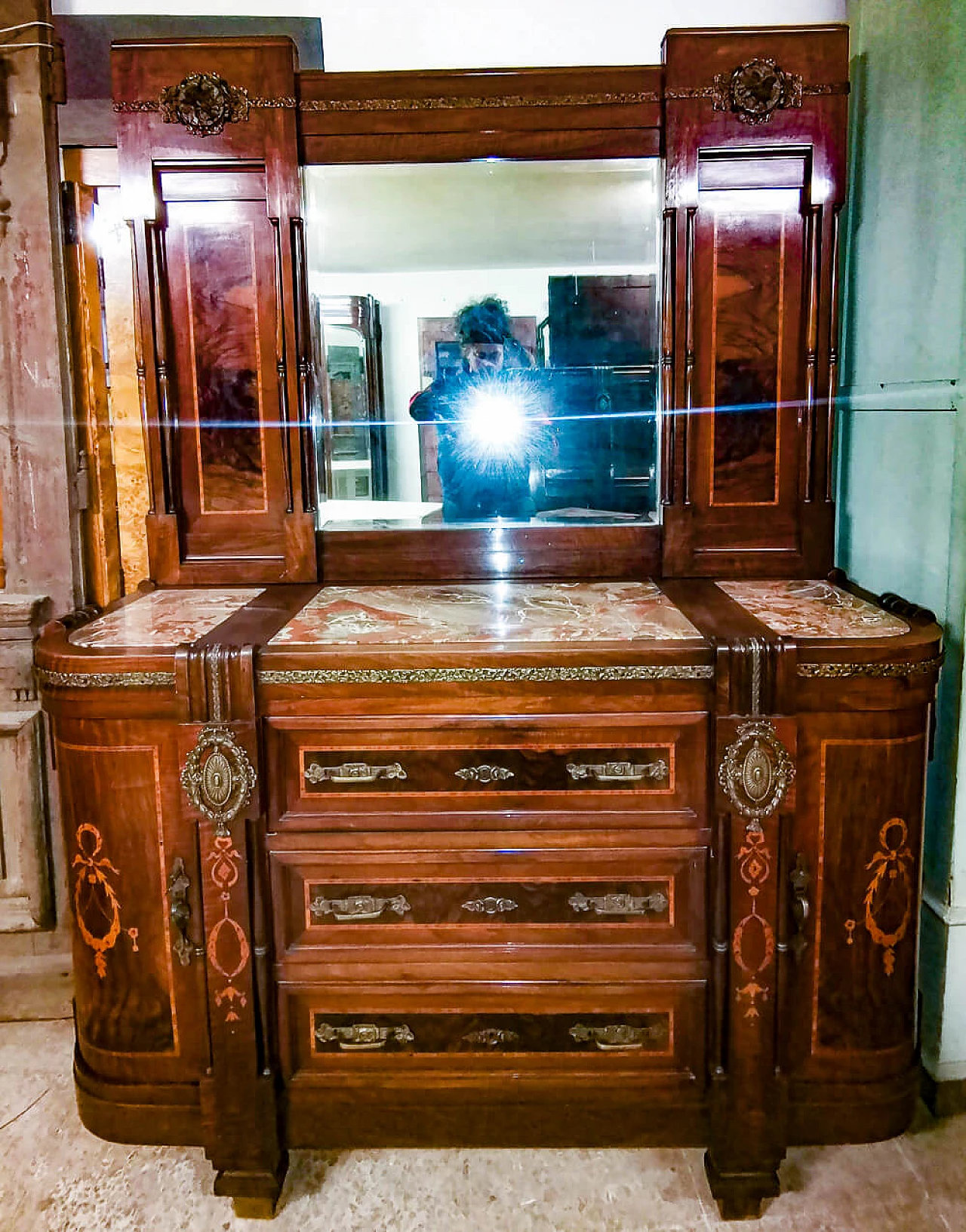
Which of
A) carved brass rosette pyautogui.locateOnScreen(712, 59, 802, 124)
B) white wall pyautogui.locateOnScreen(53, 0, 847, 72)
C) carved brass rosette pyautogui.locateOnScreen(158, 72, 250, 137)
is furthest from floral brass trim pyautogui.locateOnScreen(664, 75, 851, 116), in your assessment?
carved brass rosette pyautogui.locateOnScreen(158, 72, 250, 137)

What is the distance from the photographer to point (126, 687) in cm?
171

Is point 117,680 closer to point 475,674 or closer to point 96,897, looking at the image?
point 96,897

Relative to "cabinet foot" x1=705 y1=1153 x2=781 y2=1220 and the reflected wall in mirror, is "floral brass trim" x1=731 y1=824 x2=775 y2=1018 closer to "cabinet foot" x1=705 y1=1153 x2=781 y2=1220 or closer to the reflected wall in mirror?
"cabinet foot" x1=705 y1=1153 x2=781 y2=1220

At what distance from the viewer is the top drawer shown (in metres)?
1.73

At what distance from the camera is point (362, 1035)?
72.5 inches

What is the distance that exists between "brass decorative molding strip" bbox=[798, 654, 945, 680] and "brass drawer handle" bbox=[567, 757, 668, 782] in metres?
0.31

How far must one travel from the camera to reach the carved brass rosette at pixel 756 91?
2.05 metres

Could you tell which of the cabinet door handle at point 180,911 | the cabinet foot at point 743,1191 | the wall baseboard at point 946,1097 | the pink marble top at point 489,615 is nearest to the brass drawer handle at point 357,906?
the cabinet door handle at point 180,911

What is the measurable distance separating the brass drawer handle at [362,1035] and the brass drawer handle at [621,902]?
1.41 ft

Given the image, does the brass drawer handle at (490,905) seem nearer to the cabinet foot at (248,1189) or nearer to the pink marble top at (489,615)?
the pink marble top at (489,615)

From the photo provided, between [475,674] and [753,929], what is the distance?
708mm

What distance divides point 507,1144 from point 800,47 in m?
2.41

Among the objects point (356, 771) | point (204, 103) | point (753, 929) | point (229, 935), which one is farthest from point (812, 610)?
point (204, 103)

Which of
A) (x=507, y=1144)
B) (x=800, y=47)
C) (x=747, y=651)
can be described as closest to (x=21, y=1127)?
(x=507, y=1144)
